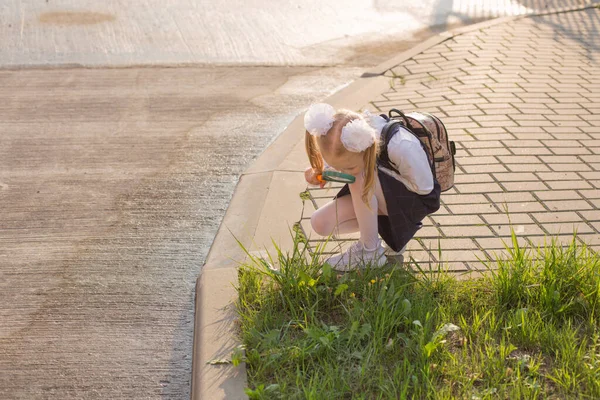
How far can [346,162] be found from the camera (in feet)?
11.5

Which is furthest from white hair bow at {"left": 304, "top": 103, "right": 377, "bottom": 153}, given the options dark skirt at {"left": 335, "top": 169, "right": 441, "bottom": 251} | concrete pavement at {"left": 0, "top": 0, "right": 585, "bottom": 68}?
concrete pavement at {"left": 0, "top": 0, "right": 585, "bottom": 68}

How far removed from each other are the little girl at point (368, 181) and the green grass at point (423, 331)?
7.6 inches

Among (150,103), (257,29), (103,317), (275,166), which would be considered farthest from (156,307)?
(257,29)

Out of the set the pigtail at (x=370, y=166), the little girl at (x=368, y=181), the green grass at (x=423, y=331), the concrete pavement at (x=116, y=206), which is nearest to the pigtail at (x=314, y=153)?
the little girl at (x=368, y=181)

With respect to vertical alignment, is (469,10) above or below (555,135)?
below

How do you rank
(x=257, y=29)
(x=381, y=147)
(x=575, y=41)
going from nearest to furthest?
1. (x=381, y=147)
2. (x=575, y=41)
3. (x=257, y=29)

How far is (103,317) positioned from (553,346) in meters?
2.05

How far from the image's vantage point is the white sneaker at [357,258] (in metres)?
3.80

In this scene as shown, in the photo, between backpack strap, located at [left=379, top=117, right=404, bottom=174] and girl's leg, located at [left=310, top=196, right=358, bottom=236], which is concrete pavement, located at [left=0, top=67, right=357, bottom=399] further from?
backpack strap, located at [left=379, top=117, right=404, bottom=174]

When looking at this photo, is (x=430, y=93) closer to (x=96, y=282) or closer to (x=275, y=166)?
(x=275, y=166)

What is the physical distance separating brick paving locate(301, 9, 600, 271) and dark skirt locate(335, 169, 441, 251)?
0.77ft

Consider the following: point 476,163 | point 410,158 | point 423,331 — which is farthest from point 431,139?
point 476,163

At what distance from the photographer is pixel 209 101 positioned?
661cm

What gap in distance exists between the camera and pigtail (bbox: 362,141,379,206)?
346 centimetres
